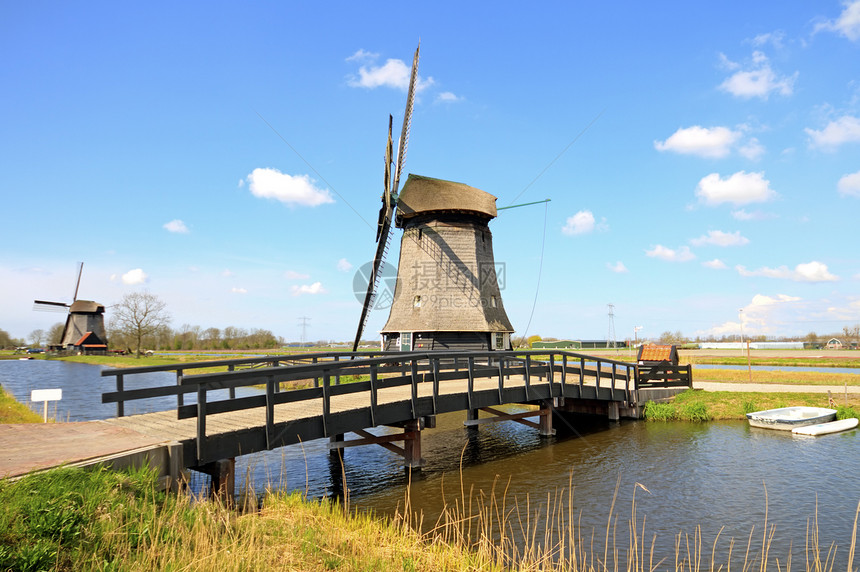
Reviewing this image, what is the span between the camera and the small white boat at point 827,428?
1482 centimetres

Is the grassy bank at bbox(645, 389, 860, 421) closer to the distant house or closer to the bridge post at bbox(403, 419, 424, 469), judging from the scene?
the bridge post at bbox(403, 419, 424, 469)

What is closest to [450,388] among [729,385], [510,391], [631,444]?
[510,391]

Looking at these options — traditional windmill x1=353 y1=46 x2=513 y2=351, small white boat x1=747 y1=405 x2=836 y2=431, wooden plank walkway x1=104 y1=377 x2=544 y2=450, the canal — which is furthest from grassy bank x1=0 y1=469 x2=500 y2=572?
traditional windmill x1=353 y1=46 x2=513 y2=351

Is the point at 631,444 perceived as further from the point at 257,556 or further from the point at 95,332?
the point at 95,332

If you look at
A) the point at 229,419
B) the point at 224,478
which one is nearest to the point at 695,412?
the point at 229,419

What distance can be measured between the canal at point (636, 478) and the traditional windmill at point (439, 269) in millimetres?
7413

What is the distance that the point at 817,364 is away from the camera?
40375 mm

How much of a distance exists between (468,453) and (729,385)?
50.3 feet

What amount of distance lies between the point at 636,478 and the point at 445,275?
579 inches

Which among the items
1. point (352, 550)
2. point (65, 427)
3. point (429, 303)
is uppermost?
point (429, 303)

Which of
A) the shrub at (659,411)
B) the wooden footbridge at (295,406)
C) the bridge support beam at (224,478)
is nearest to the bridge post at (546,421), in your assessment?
the wooden footbridge at (295,406)

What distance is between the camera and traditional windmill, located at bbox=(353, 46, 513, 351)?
24.2m

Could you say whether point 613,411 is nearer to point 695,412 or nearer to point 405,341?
point 695,412

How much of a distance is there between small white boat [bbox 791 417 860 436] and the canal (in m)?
0.24
